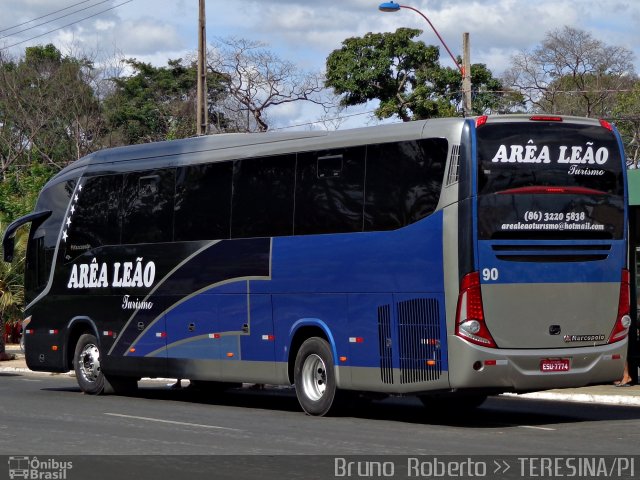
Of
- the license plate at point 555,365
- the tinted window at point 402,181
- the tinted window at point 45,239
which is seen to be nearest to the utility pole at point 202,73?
the tinted window at point 45,239

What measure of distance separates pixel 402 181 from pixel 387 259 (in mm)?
1019

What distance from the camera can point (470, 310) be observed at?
14984mm

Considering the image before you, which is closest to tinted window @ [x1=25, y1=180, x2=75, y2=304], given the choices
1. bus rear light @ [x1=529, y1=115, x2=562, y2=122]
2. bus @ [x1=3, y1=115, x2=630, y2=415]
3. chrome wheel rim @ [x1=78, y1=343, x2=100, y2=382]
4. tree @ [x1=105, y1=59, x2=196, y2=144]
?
chrome wheel rim @ [x1=78, y1=343, x2=100, y2=382]

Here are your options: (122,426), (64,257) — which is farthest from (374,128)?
(64,257)

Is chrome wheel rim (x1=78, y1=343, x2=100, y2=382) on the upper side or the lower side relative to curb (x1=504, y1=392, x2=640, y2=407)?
upper

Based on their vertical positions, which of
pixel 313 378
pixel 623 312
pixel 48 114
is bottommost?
pixel 313 378

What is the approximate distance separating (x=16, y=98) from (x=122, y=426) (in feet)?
151

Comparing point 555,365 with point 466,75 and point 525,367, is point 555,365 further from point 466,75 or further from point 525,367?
point 466,75

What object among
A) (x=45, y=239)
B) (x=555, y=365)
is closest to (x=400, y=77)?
(x=45, y=239)

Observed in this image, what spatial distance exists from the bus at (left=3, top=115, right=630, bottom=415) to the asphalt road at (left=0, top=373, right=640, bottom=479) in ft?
1.92

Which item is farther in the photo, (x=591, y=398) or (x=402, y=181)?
(x=591, y=398)

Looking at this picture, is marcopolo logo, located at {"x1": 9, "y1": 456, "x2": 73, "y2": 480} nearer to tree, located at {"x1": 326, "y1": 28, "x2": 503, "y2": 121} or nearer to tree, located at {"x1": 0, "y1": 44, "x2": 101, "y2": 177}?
tree, located at {"x1": 326, "y1": 28, "x2": 503, "y2": 121}

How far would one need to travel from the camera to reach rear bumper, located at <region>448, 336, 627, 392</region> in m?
15.0

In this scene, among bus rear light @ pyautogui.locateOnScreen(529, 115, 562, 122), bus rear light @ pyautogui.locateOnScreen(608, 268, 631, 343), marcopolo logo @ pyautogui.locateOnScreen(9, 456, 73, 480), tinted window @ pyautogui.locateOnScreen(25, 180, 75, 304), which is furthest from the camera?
tinted window @ pyautogui.locateOnScreen(25, 180, 75, 304)
